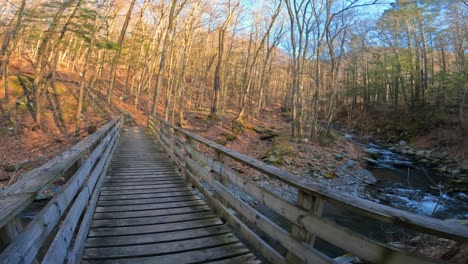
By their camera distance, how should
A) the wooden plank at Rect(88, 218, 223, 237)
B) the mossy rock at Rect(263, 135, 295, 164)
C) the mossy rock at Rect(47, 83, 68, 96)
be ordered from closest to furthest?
the wooden plank at Rect(88, 218, 223, 237) < the mossy rock at Rect(263, 135, 295, 164) < the mossy rock at Rect(47, 83, 68, 96)

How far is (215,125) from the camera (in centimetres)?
2069

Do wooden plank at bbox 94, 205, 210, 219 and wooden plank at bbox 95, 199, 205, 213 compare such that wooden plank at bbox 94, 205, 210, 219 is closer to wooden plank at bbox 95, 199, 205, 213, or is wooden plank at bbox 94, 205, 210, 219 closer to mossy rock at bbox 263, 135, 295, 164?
wooden plank at bbox 95, 199, 205, 213

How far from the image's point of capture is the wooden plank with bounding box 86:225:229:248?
319 centimetres

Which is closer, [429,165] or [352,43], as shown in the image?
[429,165]

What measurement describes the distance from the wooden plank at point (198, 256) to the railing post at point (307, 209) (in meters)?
0.95

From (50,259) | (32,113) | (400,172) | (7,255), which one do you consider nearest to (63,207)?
(50,259)

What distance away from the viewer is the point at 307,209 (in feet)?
7.29

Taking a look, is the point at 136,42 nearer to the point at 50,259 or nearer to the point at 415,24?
the point at 415,24

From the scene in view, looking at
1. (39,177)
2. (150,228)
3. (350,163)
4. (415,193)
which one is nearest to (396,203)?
(415,193)

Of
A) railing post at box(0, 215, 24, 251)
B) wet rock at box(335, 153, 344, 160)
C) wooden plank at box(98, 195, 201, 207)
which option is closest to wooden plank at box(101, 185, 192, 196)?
wooden plank at box(98, 195, 201, 207)

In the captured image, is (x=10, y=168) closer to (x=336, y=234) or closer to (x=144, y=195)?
(x=144, y=195)

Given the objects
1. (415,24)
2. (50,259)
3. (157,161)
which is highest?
(415,24)

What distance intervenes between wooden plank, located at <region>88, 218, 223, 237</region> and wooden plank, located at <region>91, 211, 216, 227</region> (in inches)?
3.9

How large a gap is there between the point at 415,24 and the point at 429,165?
15408mm
